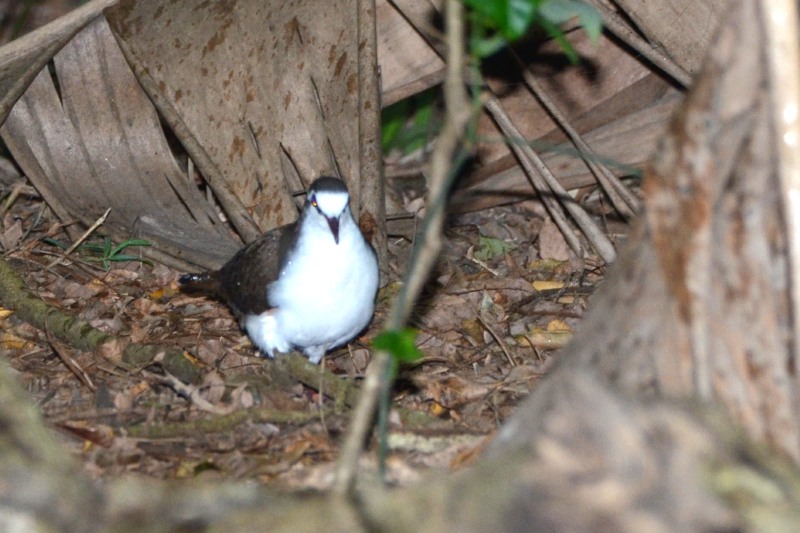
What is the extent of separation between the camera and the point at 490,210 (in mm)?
7148

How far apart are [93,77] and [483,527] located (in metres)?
4.48

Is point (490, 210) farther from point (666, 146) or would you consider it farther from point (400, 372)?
point (666, 146)

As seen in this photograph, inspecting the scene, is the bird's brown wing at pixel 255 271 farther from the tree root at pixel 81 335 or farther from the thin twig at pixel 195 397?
the thin twig at pixel 195 397

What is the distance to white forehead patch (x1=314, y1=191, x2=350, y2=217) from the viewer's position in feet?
16.3

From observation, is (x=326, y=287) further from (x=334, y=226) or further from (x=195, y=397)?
(x=195, y=397)

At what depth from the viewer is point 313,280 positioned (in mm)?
5090

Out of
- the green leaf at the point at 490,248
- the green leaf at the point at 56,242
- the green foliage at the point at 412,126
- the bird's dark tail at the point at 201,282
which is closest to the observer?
the bird's dark tail at the point at 201,282

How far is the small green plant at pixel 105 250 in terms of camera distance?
20.2 feet

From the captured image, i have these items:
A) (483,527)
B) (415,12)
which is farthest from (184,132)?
(483,527)

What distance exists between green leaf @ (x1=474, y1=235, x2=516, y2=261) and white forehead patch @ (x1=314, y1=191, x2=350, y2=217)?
1870 millimetres

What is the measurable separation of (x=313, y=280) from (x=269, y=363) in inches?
19.4

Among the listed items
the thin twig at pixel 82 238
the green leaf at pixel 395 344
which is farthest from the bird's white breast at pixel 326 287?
the green leaf at pixel 395 344

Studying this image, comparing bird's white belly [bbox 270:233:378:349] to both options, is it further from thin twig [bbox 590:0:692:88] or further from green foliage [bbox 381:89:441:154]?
green foliage [bbox 381:89:441:154]

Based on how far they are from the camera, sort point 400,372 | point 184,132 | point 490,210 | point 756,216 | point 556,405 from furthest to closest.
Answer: point 490,210
point 184,132
point 400,372
point 756,216
point 556,405
